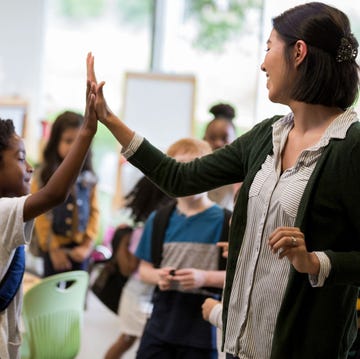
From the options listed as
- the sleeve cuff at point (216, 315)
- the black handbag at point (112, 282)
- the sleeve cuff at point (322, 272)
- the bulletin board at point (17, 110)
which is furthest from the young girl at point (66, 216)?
the sleeve cuff at point (322, 272)

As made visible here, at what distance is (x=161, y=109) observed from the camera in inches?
224

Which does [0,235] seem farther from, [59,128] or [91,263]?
[91,263]

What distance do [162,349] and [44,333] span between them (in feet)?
1.98

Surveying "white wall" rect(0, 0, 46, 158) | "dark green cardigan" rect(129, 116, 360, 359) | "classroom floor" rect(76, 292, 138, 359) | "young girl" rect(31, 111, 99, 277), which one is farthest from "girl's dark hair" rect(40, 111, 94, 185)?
"white wall" rect(0, 0, 46, 158)

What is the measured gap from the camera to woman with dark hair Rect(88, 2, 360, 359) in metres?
1.50

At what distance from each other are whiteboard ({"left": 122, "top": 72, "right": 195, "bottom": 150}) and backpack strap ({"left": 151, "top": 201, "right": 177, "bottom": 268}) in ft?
10.1

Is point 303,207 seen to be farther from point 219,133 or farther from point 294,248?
point 219,133

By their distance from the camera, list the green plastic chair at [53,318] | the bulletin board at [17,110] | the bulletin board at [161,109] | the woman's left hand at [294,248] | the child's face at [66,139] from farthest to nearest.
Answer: the bulletin board at [17,110] < the bulletin board at [161,109] < the child's face at [66,139] < the green plastic chair at [53,318] < the woman's left hand at [294,248]

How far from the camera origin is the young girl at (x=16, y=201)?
1.74 m

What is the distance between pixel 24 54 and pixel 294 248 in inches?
218

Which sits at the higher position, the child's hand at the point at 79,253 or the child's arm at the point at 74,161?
the child's arm at the point at 74,161

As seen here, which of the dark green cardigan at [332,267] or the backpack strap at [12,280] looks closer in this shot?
the dark green cardigan at [332,267]

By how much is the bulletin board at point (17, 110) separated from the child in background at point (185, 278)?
3895 mm

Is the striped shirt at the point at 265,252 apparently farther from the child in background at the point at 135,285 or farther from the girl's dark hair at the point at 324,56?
the child in background at the point at 135,285
